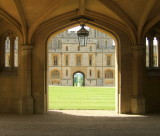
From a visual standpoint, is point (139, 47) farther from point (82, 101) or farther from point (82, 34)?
point (82, 101)

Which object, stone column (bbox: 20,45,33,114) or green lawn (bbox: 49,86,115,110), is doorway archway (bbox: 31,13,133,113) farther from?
green lawn (bbox: 49,86,115,110)

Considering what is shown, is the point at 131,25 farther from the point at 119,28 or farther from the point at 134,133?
the point at 134,133

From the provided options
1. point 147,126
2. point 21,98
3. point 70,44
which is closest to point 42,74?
point 21,98

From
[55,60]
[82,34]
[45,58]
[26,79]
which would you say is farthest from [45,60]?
[55,60]

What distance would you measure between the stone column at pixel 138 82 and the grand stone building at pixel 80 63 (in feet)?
123

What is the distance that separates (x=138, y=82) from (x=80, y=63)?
38938 mm

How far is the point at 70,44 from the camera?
162ft

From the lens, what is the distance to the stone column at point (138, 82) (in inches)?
457

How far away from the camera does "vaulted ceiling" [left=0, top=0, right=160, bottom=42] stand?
10250 millimetres

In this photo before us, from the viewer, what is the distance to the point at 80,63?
50.5m

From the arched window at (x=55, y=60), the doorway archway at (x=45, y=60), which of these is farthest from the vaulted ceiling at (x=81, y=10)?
the arched window at (x=55, y=60)

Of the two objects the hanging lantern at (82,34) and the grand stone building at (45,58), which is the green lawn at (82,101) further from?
the hanging lantern at (82,34)

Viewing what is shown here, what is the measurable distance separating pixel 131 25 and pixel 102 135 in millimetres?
5903

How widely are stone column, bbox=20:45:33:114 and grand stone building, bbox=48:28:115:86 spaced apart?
37645 mm
